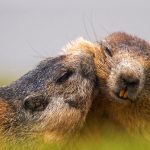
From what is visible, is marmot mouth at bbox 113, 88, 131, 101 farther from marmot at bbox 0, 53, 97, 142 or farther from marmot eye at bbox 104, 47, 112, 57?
marmot eye at bbox 104, 47, 112, 57

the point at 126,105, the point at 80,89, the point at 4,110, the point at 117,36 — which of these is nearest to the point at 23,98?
the point at 4,110

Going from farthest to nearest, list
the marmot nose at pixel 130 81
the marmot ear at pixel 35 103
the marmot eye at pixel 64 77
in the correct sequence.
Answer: the marmot eye at pixel 64 77
the marmot ear at pixel 35 103
the marmot nose at pixel 130 81

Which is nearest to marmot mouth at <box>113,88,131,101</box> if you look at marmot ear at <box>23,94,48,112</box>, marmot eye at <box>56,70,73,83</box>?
marmot eye at <box>56,70,73,83</box>

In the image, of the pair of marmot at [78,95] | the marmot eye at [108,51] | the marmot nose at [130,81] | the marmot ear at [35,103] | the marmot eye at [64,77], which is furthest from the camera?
the marmot eye at [108,51]

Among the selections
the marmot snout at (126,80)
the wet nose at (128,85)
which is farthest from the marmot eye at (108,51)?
the wet nose at (128,85)

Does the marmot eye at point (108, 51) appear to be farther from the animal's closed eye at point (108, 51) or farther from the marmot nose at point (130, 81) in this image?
the marmot nose at point (130, 81)

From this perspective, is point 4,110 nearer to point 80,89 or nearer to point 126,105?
point 80,89
